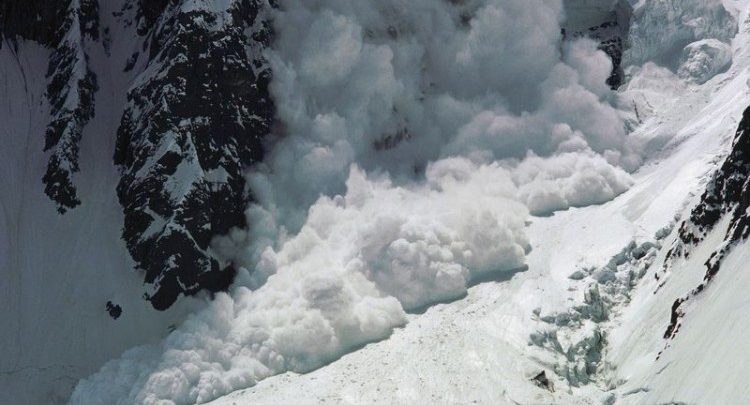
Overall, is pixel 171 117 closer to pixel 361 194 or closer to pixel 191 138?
pixel 191 138

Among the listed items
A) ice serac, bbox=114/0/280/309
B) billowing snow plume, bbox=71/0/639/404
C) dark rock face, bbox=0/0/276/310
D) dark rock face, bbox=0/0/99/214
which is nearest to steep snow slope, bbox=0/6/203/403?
dark rock face, bbox=0/0/99/214

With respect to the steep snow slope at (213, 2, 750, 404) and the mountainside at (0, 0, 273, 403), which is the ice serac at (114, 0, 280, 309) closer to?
the mountainside at (0, 0, 273, 403)

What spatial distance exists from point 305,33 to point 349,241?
105 feet

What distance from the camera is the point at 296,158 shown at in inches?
4508

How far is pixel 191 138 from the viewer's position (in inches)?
4316

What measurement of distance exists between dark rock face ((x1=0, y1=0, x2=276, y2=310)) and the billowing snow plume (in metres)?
3.37

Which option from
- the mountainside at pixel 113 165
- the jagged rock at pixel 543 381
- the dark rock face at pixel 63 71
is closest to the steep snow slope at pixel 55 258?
the mountainside at pixel 113 165

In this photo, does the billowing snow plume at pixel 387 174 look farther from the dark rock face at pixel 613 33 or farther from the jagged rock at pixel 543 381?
the jagged rock at pixel 543 381

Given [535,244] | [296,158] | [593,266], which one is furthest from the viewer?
[296,158]

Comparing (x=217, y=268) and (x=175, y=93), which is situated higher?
(x=175, y=93)

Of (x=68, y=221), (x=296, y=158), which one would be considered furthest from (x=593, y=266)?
(x=68, y=221)

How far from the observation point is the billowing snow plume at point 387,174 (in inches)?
3733

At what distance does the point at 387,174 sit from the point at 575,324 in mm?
38022

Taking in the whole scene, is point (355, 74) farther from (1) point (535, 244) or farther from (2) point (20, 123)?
(2) point (20, 123)
